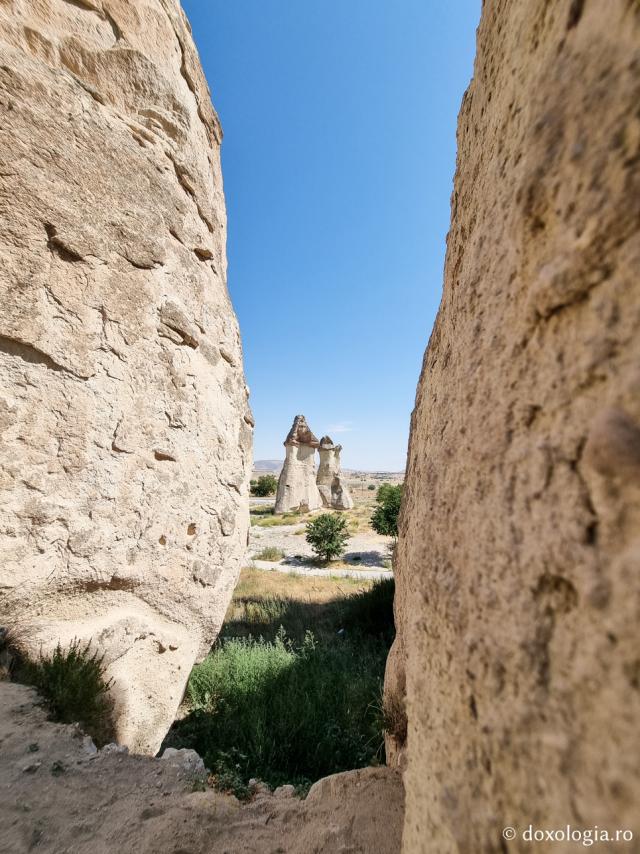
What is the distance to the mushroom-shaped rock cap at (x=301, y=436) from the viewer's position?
16750mm

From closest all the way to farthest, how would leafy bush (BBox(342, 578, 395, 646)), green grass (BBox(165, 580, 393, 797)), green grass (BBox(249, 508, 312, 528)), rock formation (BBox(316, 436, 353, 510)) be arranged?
green grass (BBox(165, 580, 393, 797)) < leafy bush (BBox(342, 578, 395, 646)) < green grass (BBox(249, 508, 312, 528)) < rock formation (BBox(316, 436, 353, 510))

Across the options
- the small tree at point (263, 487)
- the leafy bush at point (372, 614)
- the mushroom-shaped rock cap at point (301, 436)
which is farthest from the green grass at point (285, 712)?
the small tree at point (263, 487)

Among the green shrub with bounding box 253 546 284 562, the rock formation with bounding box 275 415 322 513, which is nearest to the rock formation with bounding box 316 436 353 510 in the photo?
the rock formation with bounding box 275 415 322 513

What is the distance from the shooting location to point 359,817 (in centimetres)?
109

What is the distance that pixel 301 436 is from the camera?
17.0 meters

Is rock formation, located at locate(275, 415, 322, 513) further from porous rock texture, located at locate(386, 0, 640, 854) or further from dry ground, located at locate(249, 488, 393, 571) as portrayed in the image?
porous rock texture, located at locate(386, 0, 640, 854)

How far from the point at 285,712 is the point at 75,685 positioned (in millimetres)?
1601

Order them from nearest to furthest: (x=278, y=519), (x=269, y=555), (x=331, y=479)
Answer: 1. (x=269, y=555)
2. (x=278, y=519)
3. (x=331, y=479)

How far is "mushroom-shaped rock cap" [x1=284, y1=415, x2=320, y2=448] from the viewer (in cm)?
1675

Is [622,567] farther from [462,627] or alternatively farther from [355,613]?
[355,613]

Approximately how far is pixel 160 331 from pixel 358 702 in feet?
9.82

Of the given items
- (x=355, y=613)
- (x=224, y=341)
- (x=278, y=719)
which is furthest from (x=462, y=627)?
(x=355, y=613)

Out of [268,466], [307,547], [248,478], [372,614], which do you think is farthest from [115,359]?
[268,466]

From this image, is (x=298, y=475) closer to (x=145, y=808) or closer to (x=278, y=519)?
(x=278, y=519)
